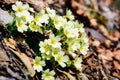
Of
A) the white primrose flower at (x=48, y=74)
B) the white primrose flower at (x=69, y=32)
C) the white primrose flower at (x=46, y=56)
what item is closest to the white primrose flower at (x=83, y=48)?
the white primrose flower at (x=69, y=32)

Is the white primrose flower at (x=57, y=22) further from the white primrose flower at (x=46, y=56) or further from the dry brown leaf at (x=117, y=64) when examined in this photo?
the dry brown leaf at (x=117, y=64)

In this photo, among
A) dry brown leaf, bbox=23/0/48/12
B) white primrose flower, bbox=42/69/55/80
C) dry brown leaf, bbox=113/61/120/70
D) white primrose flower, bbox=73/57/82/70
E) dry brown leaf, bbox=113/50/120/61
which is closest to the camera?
white primrose flower, bbox=42/69/55/80

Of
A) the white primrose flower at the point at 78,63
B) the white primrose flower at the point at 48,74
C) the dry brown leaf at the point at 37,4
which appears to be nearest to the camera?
the white primrose flower at the point at 48,74

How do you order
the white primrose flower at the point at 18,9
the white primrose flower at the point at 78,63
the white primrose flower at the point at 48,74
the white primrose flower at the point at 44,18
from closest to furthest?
the white primrose flower at the point at 48,74, the white primrose flower at the point at 18,9, the white primrose flower at the point at 44,18, the white primrose flower at the point at 78,63

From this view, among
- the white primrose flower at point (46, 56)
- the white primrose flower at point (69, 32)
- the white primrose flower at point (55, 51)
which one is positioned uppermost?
the white primrose flower at point (69, 32)

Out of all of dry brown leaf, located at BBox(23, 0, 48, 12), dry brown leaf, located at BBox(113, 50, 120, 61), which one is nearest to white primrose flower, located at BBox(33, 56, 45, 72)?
dry brown leaf, located at BBox(23, 0, 48, 12)

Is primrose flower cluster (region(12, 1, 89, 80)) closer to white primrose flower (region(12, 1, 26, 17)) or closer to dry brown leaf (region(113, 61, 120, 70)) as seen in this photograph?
white primrose flower (region(12, 1, 26, 17))

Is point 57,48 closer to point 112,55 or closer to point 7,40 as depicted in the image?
point 7,40

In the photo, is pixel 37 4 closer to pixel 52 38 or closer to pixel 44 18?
pixel 44 18
